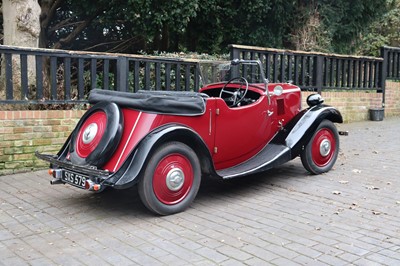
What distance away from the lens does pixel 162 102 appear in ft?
14.5

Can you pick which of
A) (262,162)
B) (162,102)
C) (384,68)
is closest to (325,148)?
(262,162)

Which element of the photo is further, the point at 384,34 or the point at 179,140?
the point at 384,34

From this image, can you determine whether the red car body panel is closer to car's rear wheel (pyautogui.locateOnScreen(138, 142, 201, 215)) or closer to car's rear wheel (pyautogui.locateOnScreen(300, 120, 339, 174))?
car's rear wheel (pyautogui.locateOnScreen(138, 142, 201, 215))

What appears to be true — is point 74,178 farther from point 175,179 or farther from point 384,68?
point 384,68

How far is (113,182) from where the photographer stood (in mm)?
4117

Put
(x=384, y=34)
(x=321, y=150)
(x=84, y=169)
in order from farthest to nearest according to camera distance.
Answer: (x=384, y=34)
(x=321, y=150)
(x=84, y=169)

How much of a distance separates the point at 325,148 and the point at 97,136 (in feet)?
10.2

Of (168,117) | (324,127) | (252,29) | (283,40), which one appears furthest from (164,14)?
(168,117)

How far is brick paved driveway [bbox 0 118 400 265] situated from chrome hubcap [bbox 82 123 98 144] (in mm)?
747

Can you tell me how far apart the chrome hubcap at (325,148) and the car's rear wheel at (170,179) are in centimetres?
208

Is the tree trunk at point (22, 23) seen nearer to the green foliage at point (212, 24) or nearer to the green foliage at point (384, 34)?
the green foliage at point (212, 24)

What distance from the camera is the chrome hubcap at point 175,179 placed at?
4.42 meters

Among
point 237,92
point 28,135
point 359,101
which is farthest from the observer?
point 359,101

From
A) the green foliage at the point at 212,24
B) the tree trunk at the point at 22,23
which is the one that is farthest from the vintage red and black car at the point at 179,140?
the green foliage at the point at 212,24
